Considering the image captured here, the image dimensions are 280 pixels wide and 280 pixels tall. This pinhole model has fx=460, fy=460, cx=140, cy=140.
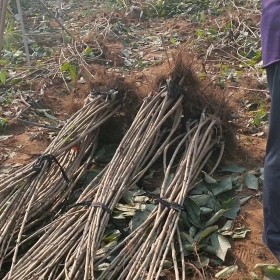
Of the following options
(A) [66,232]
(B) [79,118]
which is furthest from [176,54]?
(A) [66,232]

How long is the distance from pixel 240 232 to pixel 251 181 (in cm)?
50

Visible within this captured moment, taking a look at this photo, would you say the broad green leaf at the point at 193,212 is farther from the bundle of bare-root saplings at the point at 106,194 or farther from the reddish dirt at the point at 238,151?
the reddish dirt at the point at 238,151

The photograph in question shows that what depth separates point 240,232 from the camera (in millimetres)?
2518

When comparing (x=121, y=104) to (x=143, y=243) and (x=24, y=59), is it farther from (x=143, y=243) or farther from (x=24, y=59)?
(x=24, y=59)

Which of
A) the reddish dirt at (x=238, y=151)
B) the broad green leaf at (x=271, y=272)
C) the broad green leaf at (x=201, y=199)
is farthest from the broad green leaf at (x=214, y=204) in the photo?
the broad green leaf at (x=271, y=272)

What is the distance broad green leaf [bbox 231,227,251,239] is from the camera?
2480 millimetres

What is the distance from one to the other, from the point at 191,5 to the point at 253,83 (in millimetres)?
4341

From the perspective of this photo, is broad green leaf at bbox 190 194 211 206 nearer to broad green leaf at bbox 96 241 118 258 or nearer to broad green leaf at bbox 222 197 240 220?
broad green leaf at bbox 222 197 240 220

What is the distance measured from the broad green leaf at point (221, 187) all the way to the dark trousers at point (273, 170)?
0.83m

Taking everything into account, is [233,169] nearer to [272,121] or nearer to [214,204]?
[214,204]

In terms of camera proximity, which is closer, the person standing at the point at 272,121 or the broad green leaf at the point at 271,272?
the person standing at the point at 272,121

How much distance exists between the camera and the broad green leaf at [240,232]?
2480mm

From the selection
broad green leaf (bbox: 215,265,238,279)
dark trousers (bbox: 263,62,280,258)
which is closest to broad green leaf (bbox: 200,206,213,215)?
broad green leaf (bbox: 215,265,238,279)

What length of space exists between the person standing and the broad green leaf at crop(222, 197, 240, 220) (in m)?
0.65
